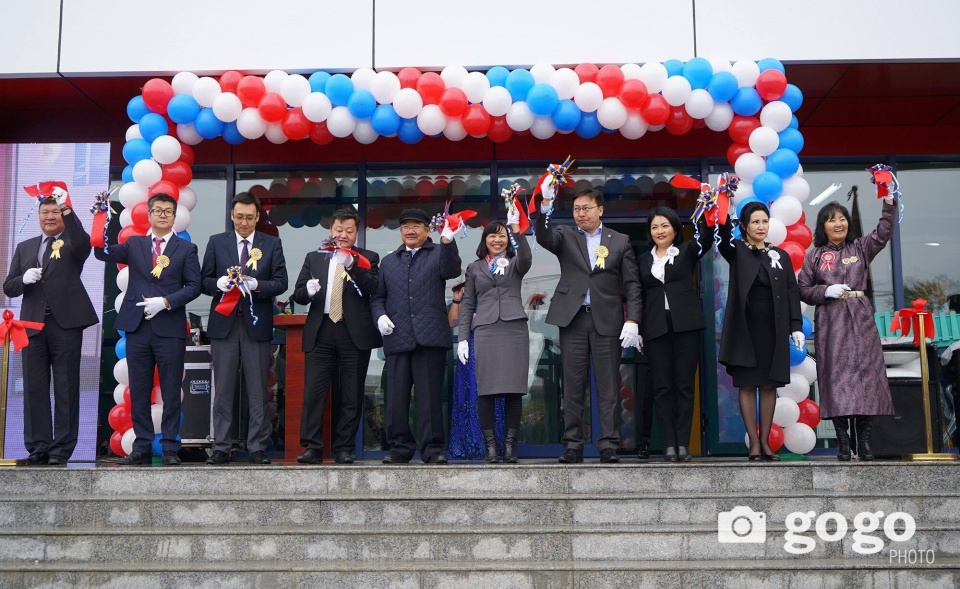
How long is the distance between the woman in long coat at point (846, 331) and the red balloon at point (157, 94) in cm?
468

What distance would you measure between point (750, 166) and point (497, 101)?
184 centimetres

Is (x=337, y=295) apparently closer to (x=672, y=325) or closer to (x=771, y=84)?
(x=672, y=325)

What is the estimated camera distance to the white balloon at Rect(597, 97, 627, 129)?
692 centimetres

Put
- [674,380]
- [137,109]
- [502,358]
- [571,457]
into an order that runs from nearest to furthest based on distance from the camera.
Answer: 1. [571,457]
2. [502,358]
3. [674,380]
4. [137,109]

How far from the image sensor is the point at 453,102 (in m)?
6.90

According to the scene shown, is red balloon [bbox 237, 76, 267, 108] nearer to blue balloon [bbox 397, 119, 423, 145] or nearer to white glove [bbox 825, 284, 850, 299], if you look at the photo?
blue balloon [bbox 397, 119, 423, 145]

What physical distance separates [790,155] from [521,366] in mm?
2523

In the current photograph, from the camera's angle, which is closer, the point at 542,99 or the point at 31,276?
the point at 31,276

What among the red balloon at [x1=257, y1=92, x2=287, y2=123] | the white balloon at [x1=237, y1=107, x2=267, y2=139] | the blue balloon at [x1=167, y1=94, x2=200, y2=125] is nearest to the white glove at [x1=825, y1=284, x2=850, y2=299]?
the red balloon at [x1=257, y1=92, x2=287, y2=123]

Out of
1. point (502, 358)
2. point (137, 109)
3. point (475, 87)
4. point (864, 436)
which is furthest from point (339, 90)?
point (864, 436)

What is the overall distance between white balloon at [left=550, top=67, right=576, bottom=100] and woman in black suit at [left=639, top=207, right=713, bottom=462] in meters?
1.22

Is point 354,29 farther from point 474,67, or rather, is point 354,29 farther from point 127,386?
point 127,386

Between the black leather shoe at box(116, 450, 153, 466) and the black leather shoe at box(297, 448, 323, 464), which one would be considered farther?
the black leather shoe at box(297, 448, 323, 464)

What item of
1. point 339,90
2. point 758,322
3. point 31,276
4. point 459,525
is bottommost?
point 459,525
